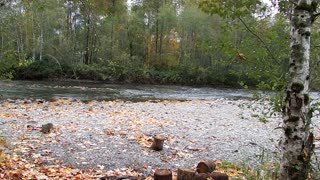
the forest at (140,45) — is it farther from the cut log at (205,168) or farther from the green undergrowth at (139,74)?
the cut log at (205,168)

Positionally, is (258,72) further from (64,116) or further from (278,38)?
(64,116)

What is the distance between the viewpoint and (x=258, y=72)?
4.80 metres

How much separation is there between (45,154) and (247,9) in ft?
15.5

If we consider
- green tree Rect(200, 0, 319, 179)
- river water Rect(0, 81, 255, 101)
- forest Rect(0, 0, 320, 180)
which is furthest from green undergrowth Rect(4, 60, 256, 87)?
green tree Rect(200, 0, 319, 179)

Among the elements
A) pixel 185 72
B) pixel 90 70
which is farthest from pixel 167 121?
pixel 185 72

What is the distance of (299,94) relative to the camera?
3.59m

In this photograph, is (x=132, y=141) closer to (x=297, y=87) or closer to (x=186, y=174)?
(x=186, y=174)

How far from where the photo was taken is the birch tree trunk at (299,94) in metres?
3.58

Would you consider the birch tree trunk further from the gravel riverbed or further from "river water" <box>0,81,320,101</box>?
"river water" <box>0,81,320,101</box>

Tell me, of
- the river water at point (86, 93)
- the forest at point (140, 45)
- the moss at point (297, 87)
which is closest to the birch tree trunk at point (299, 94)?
the moss at point (297, 87)

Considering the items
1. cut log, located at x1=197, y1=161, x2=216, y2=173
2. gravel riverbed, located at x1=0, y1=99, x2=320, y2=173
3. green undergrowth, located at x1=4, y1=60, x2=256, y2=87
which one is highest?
green undergrowth, located at x1=4, y1=60, x2=256, y2=87

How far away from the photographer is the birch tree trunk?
11.8ft

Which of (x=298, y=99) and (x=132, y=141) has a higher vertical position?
(x=298, y=99)

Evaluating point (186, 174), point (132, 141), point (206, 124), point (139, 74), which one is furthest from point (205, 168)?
point (139, 74)
